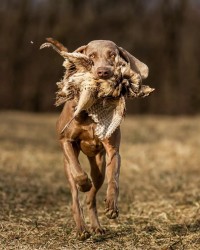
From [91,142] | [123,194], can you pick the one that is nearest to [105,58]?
[91,142]

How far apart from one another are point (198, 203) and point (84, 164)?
13.6ft

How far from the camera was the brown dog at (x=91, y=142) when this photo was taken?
466 centimetres

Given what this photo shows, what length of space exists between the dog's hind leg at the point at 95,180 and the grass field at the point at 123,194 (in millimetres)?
127

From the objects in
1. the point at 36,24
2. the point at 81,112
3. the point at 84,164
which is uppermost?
the point at 36,24

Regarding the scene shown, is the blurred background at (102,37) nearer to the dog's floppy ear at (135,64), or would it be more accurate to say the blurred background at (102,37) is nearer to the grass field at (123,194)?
the grass field at (123,194)

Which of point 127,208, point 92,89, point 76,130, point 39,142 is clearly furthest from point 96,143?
point 39,142

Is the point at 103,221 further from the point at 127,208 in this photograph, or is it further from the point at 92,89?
the point at 92,89

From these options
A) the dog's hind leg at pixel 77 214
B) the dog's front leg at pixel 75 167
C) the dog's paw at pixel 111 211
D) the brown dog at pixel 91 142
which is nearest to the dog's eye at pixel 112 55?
the brown dog at pixel 91 142

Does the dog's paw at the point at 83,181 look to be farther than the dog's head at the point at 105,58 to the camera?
Yes

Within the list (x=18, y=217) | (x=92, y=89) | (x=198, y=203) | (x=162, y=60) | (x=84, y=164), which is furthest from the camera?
(x=162, y=60)

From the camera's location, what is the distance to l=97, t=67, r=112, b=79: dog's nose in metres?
4.53

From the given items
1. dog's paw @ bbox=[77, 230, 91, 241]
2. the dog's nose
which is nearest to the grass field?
dog's paw @ bbox=[77, 230, 91, 241]

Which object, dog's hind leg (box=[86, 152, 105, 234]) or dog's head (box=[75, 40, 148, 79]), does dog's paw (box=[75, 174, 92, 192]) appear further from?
dog's head (box=[75, 40, 148, 79])

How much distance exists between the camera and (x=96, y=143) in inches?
197
